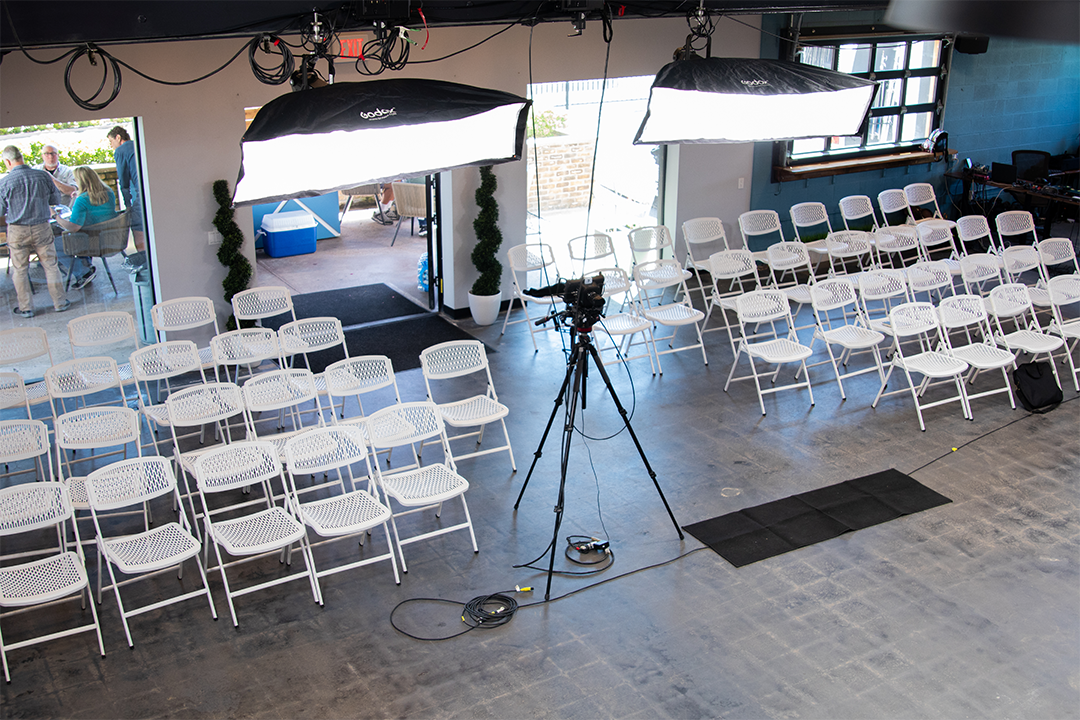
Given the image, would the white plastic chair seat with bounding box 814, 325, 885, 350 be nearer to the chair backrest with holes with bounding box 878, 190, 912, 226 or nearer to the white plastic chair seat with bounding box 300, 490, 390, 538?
the chair backrest with holes with bounding box 878, 190, 912, 226

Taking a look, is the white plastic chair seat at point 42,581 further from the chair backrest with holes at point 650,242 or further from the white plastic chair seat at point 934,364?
the chair backrest with holes at point 650,242

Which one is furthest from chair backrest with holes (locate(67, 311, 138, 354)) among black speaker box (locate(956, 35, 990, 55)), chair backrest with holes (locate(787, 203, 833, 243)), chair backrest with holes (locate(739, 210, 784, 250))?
black speaker box (locate(956, 35, 990, 55))

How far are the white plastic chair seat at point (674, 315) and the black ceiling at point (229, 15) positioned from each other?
2.74 metres

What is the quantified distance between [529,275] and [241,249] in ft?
10.8

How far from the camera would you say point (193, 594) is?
5410 millimetres

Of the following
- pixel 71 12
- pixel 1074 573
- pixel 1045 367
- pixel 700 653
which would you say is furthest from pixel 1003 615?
pixel 71 12

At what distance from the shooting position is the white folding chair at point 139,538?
5105mm

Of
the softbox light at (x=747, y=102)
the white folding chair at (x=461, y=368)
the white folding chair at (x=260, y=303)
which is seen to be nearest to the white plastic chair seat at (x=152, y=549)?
the white folding chair at (x=461, y=368)

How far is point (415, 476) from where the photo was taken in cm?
598

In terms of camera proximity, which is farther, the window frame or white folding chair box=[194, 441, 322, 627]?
the window frame

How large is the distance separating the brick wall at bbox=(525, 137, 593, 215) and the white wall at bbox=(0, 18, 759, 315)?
2.26 feet

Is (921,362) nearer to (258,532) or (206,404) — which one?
(258,532)

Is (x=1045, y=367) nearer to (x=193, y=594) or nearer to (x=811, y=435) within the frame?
(x=811, y=435)

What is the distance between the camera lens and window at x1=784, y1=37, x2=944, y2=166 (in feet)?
40.1
